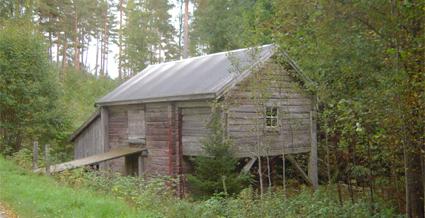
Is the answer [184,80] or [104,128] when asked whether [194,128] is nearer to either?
[184,80]

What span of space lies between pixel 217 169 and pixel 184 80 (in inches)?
191

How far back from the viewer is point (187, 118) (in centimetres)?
1658

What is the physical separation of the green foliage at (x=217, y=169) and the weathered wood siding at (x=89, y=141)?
8855 mm

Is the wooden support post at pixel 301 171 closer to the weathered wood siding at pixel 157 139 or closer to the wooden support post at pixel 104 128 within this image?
the weathered wood siding at pixel 157 139

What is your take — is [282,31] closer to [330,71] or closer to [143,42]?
[330,71]

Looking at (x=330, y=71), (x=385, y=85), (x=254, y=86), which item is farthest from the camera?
(x=254, y=86)

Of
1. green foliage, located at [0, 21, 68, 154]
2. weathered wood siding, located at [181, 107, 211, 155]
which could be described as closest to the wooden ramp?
weathered wood siding, located at [181, 107, 211, 155]

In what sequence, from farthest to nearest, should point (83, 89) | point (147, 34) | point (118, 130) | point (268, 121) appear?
point (147, 34) < point (83, 89) < point (118, 130) < point (268, 121)

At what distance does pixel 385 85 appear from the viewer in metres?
7.20

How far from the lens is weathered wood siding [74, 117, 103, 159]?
71.3ft

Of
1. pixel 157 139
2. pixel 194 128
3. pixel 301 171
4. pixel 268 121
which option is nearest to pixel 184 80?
pixel 194 128

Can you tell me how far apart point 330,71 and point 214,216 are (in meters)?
3.83

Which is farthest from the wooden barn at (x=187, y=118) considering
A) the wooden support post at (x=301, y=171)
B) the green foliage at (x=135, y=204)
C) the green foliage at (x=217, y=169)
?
the green foliage at (x=135, y=204)

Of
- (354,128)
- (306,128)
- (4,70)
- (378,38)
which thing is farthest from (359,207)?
(4,70)
